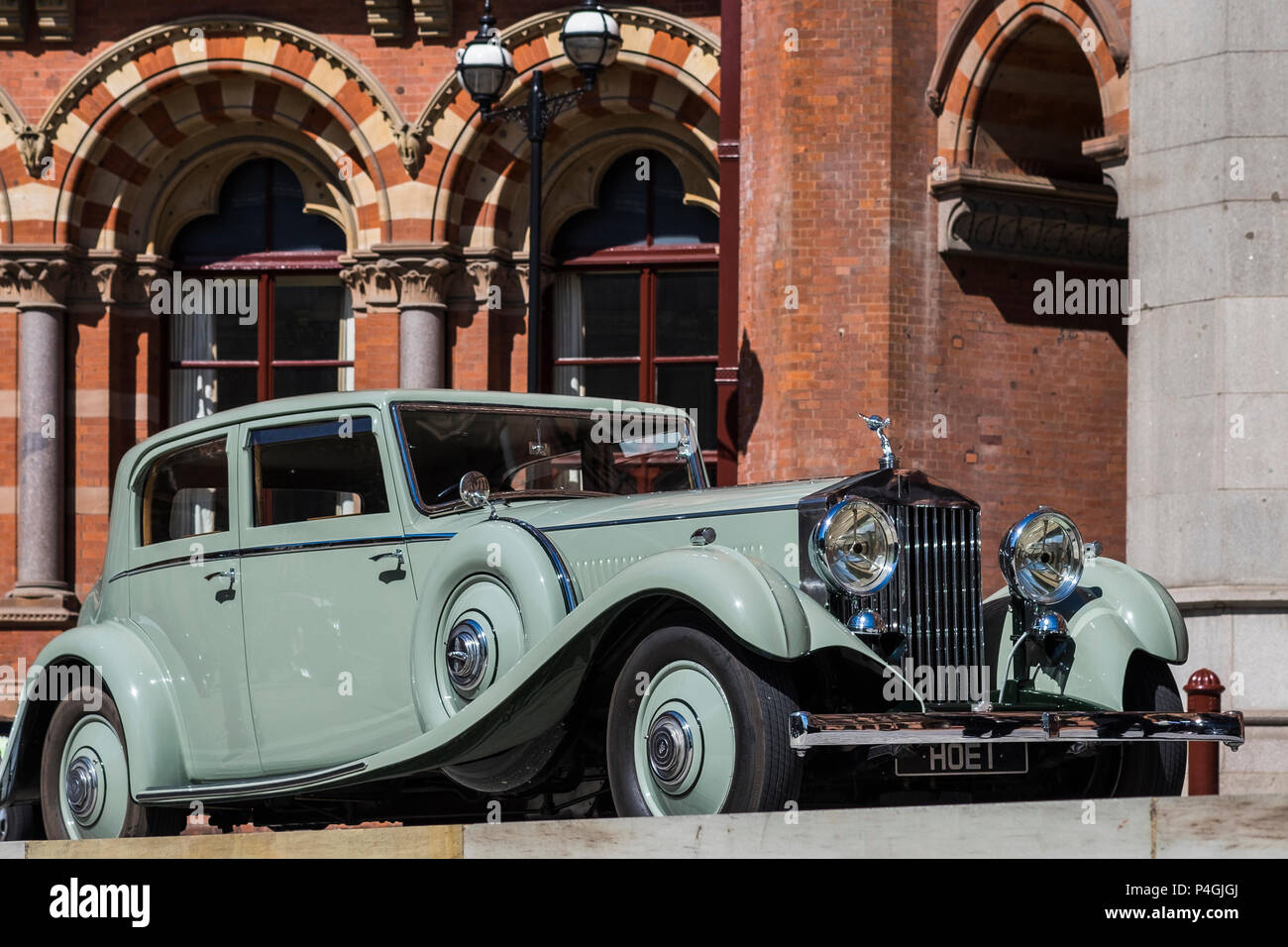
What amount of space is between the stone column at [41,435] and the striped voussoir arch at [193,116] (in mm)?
460

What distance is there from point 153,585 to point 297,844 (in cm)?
287

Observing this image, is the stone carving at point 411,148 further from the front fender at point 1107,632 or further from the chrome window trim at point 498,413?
the front fender at point 1107,632

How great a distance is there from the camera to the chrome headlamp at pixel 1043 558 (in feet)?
22.7

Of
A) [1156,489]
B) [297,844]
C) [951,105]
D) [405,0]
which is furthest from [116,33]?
[297,844]

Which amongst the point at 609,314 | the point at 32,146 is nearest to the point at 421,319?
the point at 609,314

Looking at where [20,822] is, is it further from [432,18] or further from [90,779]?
[432,18]

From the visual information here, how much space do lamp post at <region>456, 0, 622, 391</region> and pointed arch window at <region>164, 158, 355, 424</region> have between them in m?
5.54

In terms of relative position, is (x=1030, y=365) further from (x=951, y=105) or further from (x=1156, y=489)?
(x=1156, y=489)

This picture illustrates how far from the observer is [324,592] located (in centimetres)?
761

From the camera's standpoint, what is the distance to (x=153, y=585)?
8.38 metres

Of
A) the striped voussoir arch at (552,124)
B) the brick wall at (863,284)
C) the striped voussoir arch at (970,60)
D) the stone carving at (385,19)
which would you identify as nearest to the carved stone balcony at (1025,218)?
the brick wall at (863,284)

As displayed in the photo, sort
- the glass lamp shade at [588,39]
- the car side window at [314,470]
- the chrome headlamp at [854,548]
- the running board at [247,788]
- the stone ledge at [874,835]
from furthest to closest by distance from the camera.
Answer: the glass lamp shade at [588,39]
the car side window at [314,470]
the running board at [247,788]
the chrome headlamp at [854,548]
the stone ledge at [874,835]

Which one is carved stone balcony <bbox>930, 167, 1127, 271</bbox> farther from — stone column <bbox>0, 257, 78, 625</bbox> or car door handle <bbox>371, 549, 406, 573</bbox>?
car door handle <bbox>371, 549, 406, 573</bbox>

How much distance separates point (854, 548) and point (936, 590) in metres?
0.40
